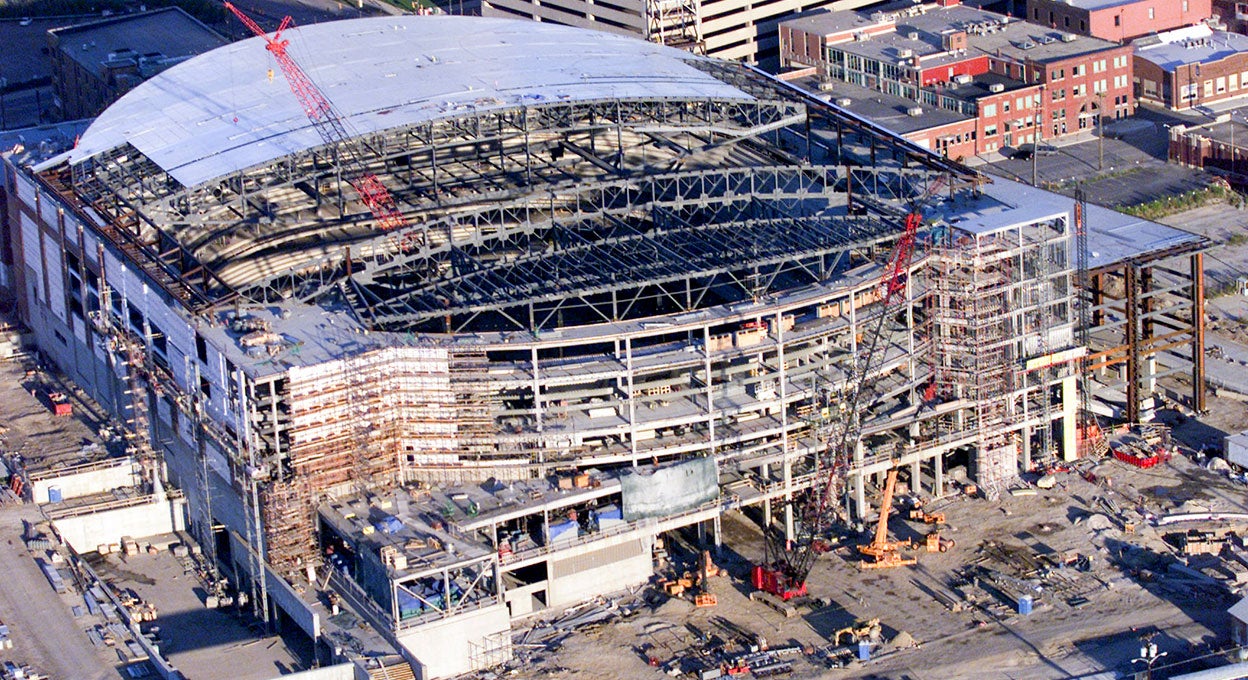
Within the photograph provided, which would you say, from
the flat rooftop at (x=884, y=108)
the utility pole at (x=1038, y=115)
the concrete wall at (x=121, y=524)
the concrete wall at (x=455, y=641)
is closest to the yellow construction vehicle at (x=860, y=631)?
the concrete wall at (x=455, y=641)

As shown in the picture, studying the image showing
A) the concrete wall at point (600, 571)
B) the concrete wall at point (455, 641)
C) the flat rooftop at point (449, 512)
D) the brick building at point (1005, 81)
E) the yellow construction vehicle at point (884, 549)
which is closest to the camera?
the concrete wall at point (455, 641)

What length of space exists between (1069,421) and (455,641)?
41946 millimetres

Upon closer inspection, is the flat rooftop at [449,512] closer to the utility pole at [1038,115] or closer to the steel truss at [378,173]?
the steel truss at [378,173]

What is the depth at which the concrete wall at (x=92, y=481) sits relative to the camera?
13838 cm

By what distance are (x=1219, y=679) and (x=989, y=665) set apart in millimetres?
11052

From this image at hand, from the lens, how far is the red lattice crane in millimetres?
142875

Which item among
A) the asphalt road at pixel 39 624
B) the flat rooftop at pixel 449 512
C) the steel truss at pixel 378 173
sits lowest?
the asphalt road at pixel 39 624

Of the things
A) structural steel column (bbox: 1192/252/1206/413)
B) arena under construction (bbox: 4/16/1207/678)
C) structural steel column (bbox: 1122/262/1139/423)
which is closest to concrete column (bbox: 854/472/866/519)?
arena under construction (bbox: 4/16/1207/678)

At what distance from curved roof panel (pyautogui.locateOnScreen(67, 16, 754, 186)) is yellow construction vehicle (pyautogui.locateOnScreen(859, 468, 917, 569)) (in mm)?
32814

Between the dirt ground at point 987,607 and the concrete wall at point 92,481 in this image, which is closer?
the dirt ground at point 987,607

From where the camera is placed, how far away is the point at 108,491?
5502 inches

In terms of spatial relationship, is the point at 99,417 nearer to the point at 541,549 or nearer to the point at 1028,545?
the point at 541,549

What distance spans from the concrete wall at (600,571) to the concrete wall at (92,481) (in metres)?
28.6

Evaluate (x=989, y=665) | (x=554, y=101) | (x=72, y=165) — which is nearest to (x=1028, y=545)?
(x=989, y=665)
